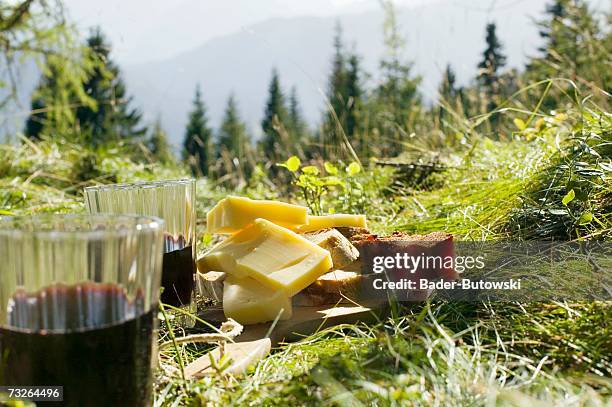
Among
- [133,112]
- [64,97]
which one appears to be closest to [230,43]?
[133,112]

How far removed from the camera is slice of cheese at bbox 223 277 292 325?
1.34m

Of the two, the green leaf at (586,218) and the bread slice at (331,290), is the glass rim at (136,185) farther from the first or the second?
the green leaf at (586,218)

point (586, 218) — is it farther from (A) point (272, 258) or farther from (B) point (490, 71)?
(B) point (490, 71)

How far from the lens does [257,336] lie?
129cm

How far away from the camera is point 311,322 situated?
4.32 feet

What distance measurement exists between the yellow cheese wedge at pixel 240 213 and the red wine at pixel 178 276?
0.44 feet

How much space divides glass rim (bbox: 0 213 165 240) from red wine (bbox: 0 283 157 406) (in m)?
0.07

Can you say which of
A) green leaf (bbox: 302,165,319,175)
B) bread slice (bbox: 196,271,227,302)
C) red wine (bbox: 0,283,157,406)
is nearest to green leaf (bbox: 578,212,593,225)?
bread slice (bbox: 196,271,227,302)

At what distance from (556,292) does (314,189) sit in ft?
4.13

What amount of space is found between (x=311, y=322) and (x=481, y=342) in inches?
15.3

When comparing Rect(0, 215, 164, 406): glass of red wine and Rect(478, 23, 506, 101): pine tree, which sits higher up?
Rect(478, 23, 506, 101): pine tree

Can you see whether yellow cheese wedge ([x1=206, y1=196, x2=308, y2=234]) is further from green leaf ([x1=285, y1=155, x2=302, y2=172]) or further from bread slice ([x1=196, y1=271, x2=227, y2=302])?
green leaf ([x1=285, y1=155, x2=302, y2=172])

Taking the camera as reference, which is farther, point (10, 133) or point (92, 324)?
point (10, 133)

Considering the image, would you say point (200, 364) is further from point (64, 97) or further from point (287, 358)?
point (64, 97)
